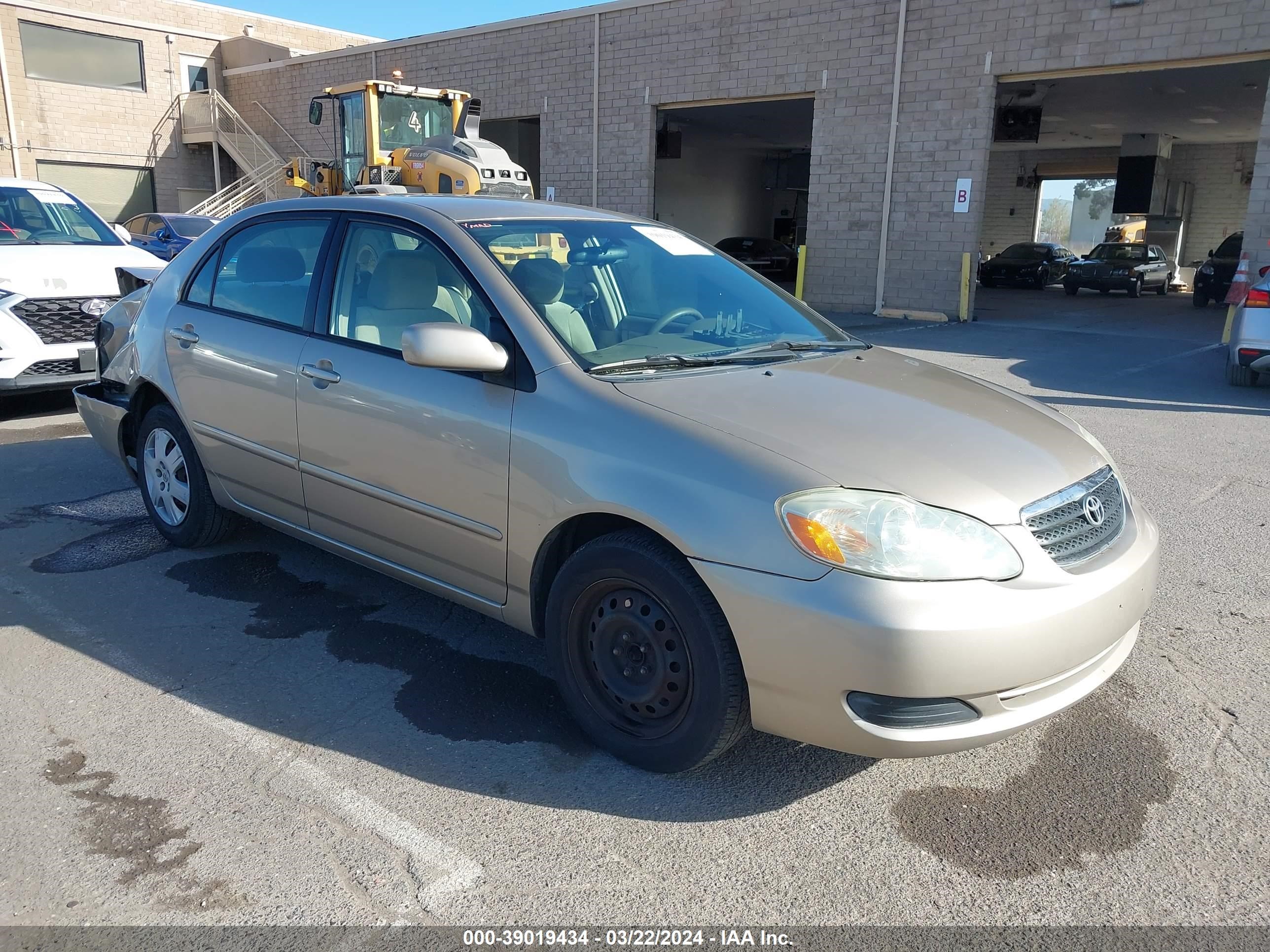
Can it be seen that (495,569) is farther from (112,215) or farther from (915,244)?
(112,215)

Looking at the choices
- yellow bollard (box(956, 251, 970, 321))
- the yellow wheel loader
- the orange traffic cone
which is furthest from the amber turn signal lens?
yellow bollard (box(956, 251, 970, 321))

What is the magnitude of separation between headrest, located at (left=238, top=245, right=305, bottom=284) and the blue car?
45.6 feet

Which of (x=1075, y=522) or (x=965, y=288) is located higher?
(x=1075, y=522)

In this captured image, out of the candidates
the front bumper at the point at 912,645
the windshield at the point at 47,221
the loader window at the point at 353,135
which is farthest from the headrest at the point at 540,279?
the loader window at the point at 353,135

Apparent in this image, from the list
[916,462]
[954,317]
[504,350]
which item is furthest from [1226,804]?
[954,317]

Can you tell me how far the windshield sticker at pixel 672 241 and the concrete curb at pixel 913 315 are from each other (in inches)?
578

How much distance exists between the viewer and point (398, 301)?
12.2 ft

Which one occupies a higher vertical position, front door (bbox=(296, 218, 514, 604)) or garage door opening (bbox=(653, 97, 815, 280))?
garage door opening (bbox=(653, 97, 815, 280))

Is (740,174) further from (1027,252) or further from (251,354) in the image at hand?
(251,354)

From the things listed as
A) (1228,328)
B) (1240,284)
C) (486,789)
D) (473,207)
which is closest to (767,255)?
(1228,328)

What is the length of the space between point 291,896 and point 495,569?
1170 millimetres

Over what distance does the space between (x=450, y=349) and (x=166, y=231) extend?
17.3m

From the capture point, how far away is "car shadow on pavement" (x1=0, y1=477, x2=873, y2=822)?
296 cm

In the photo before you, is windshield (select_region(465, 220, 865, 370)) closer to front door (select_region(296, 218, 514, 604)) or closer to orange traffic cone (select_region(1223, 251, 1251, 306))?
front door (select_region(296, 218, 514, 604))
